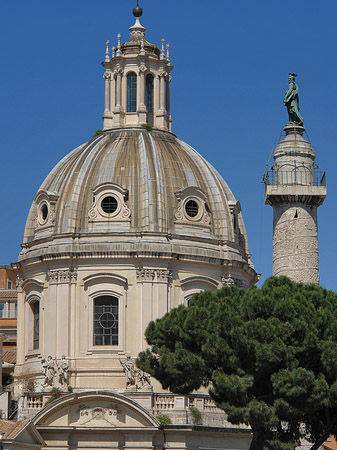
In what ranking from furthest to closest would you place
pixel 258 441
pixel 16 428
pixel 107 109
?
pixel 107 109, pixel 16 428, pixel 258 441

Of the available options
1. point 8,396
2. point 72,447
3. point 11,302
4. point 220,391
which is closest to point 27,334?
point 8,396

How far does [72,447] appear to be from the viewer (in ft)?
252

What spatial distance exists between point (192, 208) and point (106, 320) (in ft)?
26.6

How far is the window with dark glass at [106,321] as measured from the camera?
81.7 meters

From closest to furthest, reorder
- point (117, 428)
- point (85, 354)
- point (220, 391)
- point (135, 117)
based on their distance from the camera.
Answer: point (220, 391) → point (117, 428) → point (85, 354) → point (135, 117)

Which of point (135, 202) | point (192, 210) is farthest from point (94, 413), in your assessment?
point (192, 210)

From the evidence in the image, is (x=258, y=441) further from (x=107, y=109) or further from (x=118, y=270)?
(x=107, y=109)

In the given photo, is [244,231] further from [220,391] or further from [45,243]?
[220,391]

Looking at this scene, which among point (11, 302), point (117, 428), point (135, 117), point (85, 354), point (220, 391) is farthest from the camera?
point (11, 302)

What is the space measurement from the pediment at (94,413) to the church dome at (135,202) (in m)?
9.07

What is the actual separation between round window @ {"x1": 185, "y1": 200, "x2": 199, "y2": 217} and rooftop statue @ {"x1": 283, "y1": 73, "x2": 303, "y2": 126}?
8069 mm

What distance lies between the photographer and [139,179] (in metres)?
83.4

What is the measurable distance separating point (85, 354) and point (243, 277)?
1075 centimetres

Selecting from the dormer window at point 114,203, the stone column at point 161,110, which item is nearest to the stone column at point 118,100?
the stone column at point 161,110
